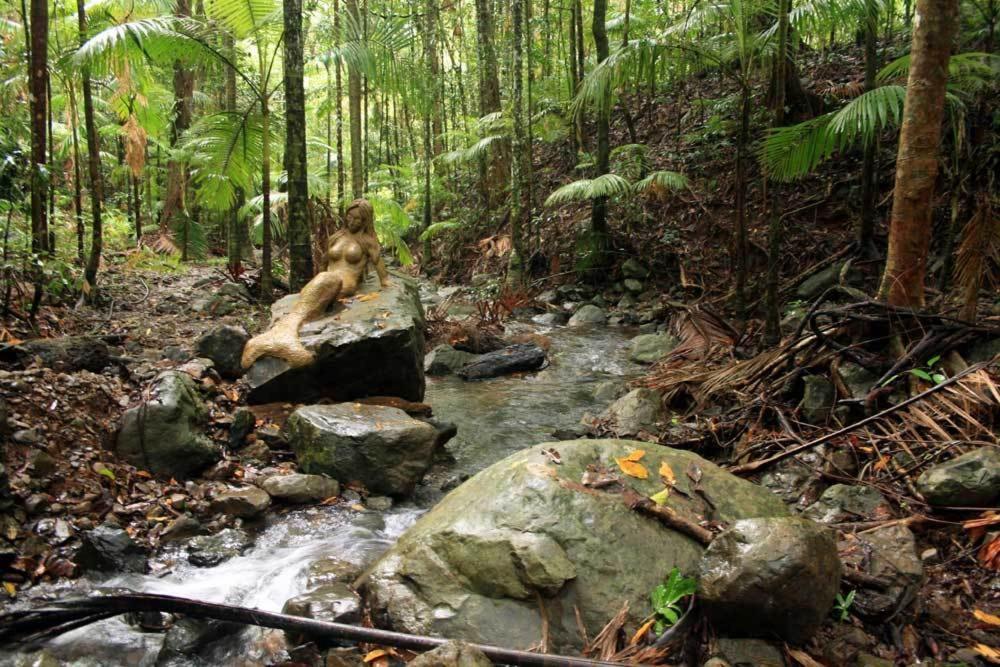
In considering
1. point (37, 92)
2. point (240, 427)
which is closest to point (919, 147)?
point (240, 427)

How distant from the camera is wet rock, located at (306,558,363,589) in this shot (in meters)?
3.60

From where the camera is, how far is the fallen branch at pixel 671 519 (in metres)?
2.98

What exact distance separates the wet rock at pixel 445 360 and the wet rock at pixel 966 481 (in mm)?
5985

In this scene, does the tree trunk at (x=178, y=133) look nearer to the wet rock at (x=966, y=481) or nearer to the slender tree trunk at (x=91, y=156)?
the slender tree trunk at (x=91, y=156)

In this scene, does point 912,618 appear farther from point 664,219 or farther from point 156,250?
point 156,250

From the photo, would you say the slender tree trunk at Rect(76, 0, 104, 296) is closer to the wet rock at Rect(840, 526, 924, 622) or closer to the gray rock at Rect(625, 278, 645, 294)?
the wet rock at Rect(840, 526, 924, 622)

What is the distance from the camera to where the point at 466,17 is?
23375 millimetres

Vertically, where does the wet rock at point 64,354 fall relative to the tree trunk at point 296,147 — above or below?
below

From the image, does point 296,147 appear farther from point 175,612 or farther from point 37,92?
point 175,612

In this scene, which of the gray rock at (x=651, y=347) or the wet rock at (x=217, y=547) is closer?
the wet rock at (x=217, y=547)

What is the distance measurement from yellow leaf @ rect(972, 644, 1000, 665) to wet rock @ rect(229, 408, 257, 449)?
486 centimetres

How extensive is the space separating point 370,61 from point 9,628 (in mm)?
7925

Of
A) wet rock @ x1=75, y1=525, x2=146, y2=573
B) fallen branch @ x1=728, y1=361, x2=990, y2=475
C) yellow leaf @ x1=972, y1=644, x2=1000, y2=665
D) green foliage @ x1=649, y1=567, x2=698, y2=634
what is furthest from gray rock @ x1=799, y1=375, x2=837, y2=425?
wet rock @ x1=75, y1=525, x2=146, y2=573

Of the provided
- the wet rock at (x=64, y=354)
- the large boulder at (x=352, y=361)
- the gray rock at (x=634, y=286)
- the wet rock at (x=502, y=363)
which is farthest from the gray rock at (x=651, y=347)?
the wet rock at (x=64, y=354)
